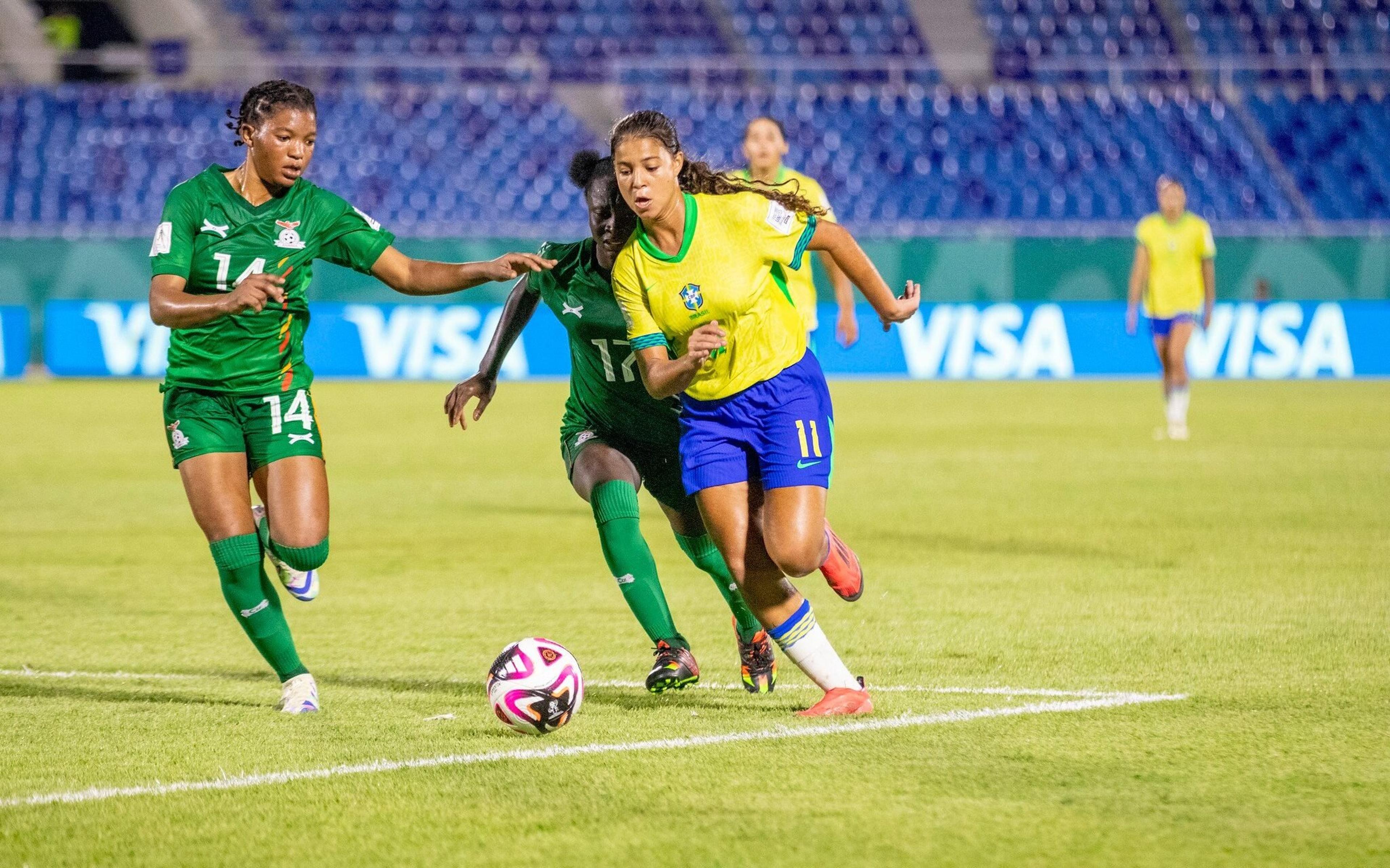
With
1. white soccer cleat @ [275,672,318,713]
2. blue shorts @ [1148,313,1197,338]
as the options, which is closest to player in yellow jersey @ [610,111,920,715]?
white soccer cleat @ [275,672,318,713]

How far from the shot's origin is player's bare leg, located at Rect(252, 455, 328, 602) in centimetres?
634

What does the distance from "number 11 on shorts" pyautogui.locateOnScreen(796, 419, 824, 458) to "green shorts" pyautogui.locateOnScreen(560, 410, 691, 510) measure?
40.3 inches

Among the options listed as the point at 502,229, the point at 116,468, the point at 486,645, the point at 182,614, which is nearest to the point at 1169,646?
the point at 486,645

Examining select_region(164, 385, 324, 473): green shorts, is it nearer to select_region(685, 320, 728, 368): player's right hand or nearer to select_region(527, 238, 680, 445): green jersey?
select_region(527, 238, 680, 445): green jersey

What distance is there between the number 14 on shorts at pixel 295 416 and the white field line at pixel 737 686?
3.56ft

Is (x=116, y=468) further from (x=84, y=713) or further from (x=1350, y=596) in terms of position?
(x=1350, y=596)

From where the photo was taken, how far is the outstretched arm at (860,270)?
5820mm

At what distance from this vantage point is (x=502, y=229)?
86.6 ft

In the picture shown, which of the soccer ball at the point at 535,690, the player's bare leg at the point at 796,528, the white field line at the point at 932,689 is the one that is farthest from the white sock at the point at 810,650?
the soccer ball at the point at 535,690

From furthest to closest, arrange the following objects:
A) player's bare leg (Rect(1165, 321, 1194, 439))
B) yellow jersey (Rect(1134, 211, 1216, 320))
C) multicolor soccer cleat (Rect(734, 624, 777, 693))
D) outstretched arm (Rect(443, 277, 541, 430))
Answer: yellow jersey (Rect(1134, 211, 1216, 320)) < player's bare leg (Rect(1165, 321, 1194, 439)) < outstretched arm (Rect(443, 277, 541, 430)) < multicolor soccer cleat (Rect(734, 624, 777, 693))

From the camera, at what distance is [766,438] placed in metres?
5.84

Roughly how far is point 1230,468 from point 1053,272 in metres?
10.9

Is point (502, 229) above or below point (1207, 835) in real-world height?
above

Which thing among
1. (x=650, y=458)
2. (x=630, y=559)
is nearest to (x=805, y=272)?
(x=650, y=458)
